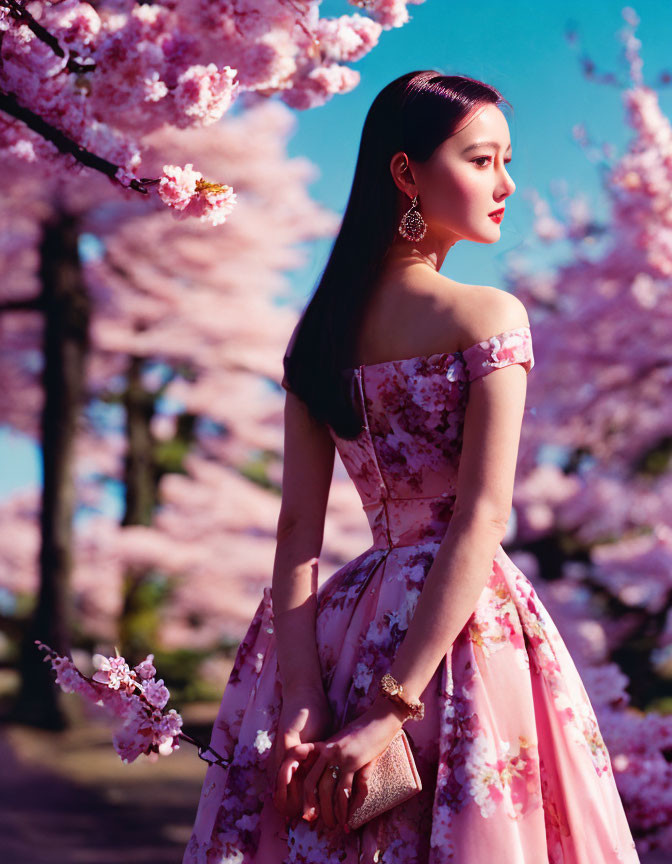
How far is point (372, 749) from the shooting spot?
1.19m

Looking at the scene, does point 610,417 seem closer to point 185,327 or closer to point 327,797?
point 185,327

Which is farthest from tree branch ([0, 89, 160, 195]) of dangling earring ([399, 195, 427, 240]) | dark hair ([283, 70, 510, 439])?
dangling earring ([399, 195, 427, 240])

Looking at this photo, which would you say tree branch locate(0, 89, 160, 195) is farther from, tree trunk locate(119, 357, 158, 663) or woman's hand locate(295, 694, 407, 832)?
tree trunk locate(119, 357, 158, 663)

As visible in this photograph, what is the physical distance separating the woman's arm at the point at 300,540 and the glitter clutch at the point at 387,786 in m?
0.19

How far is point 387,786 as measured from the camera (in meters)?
1.19

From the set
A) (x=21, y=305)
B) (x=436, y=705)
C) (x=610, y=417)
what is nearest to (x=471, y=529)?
(x=436, y=705)

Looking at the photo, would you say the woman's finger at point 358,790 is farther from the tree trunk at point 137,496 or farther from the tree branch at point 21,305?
the tree trunk at point 137,496

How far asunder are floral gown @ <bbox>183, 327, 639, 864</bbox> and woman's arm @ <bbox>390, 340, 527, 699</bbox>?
51mm

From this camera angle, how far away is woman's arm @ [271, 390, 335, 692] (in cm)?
140

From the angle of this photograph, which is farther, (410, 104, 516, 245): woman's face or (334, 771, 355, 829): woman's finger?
(410, 104, 516, 245): woman's face

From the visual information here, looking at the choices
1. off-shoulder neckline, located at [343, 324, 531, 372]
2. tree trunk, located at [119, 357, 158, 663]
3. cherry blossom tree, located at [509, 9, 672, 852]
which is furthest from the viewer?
tree trunk, located at [119, 357, 158, 663]

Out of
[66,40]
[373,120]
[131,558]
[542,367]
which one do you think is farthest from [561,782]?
[131,558]

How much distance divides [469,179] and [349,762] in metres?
0.90

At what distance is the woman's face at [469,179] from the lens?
146cm
